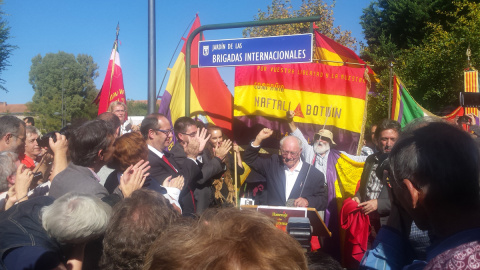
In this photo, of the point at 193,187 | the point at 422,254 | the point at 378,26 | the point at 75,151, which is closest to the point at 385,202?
the point at 193,187

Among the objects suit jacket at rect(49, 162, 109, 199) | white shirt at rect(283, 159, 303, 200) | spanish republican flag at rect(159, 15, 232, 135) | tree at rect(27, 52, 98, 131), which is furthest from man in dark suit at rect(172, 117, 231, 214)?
tree at rect(27, 52, 98, 131)

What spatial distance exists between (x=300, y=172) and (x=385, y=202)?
40.8 inches

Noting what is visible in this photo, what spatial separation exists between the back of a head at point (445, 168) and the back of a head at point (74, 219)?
4.98ft

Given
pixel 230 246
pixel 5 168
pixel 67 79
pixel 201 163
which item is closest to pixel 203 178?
pixel 201 163

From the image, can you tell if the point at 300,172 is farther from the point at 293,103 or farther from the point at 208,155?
the point at 293,103

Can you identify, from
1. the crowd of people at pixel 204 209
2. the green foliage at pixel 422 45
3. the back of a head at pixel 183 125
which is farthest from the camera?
the green foliage at pixel 422 45

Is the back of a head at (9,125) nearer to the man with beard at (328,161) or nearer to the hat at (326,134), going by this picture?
the man with beard at (328,161)

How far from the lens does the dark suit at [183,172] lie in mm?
3925

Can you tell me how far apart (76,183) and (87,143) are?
0.33m

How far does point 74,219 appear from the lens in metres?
2.27

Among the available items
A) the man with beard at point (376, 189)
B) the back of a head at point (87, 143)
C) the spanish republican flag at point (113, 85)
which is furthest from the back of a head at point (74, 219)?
the spanish republican flag at point (113, 85)

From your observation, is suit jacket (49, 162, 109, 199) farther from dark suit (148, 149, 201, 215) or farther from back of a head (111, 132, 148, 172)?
dark suit (148, 149, 201, 215)

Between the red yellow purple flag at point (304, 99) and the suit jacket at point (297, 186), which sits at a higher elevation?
the red yellow purple flag at point (304, 99)

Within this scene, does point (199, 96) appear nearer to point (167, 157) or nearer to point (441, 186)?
point (167, 157)
